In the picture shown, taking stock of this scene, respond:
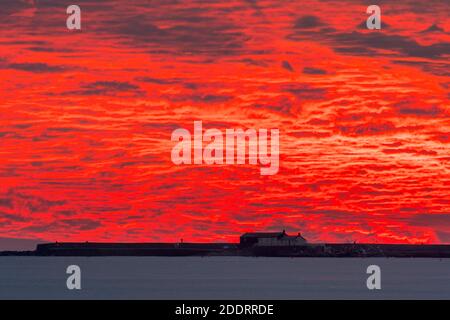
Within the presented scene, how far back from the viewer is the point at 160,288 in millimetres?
146500

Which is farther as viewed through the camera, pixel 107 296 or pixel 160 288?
pixel 160 288

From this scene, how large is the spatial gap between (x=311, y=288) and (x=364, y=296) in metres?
19.2

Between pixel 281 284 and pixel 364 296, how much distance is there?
3241cm

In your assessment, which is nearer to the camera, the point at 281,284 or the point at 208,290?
the point at 208,290

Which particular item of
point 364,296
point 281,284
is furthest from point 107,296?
point 281,284
